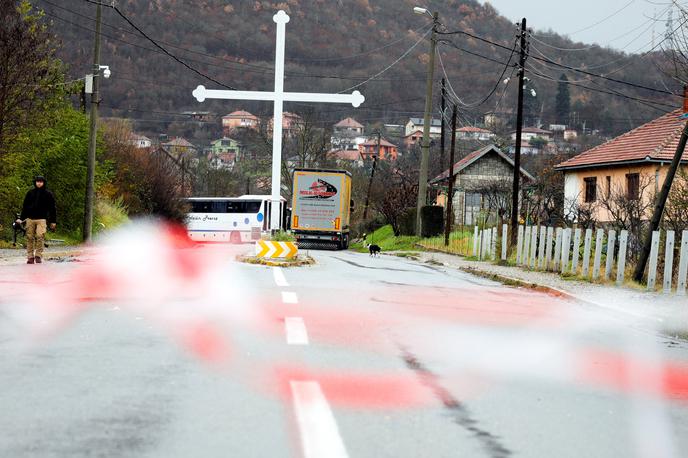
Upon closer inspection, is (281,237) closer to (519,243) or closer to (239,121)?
(519,243)

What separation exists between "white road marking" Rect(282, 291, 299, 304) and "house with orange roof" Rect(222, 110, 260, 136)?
56.8 meters

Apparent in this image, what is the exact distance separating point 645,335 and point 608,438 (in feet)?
21.6

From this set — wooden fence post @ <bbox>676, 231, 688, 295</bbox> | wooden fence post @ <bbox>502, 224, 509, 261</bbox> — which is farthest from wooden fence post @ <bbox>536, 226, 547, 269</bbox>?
wooden fence post @ <bbox>676, 231, 688, 295</bbox>

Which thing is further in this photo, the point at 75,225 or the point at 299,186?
the point at 299,186

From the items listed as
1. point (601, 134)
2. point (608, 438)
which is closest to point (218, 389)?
point (608, 438)

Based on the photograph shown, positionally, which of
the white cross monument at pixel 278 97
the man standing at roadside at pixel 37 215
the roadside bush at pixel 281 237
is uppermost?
the white cross monument at pixel 278 97

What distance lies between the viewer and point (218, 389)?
682cm

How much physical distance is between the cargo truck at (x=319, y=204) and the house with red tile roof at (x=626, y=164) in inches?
468

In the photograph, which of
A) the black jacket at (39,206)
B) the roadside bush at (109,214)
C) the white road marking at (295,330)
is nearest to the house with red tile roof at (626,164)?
the roadside bush at (109,214)

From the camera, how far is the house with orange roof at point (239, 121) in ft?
236

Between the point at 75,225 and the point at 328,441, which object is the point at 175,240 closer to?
the point at 75,225

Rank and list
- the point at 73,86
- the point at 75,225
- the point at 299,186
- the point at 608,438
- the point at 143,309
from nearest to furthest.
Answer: the point at 608,438, the point at 143,309, the point at 73,86, the point at 75,225, the point at 299,186

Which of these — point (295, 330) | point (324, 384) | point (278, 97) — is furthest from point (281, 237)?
point (324, 384)

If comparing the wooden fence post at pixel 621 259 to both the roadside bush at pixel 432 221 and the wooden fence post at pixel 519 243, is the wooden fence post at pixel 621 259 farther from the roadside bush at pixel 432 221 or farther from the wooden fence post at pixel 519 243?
the roadside bush at pixel 432 221
